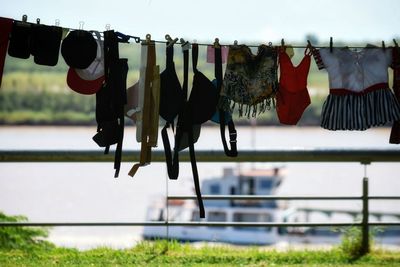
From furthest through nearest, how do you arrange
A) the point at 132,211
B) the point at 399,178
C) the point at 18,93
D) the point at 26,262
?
the point at 18,93 → the point at 399,178 → the point at 132,211 → the point at 26,262

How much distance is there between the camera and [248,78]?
3936mm

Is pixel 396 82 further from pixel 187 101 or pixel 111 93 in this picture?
pixel 111 93

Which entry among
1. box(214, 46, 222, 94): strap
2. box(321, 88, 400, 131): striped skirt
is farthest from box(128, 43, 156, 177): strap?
box(321, 88, 400, 131): striped skirt

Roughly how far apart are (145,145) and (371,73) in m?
1.57

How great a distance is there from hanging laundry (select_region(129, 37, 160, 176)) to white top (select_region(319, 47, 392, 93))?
1118mm

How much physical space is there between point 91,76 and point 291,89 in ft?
4.32

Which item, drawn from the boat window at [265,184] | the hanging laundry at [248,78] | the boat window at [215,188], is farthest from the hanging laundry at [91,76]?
the boat window at [265,184]

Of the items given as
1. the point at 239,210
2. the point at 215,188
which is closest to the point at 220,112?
the point at 239,210

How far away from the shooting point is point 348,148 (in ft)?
15.2

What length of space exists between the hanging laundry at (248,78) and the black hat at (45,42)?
1.10 metres

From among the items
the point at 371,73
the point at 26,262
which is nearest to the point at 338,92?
the point at 371,73

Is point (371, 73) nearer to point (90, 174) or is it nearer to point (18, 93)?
point (90, 174)

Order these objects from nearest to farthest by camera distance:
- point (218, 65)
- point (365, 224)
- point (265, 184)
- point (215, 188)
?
point (218, 65)
point (365, 224)
point (215, 188)
point (265, 184)

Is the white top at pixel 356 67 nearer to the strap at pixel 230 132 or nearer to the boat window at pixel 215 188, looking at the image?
the strap at pixel 230 132
